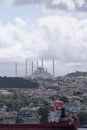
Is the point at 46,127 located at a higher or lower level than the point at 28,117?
lower

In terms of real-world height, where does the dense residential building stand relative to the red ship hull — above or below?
above

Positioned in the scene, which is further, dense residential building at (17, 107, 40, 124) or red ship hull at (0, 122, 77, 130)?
dense residential building at (17, 107, 40, 124)

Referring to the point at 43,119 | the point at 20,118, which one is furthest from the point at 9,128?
the point at 20,118

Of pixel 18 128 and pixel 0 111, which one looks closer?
pixel 18 128

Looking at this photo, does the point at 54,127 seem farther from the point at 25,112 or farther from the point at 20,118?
the point at 25,112

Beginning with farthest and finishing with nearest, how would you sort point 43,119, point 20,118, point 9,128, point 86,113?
1. point 86,113
2. point 20,118
3. point 43,119
4. point 9,128

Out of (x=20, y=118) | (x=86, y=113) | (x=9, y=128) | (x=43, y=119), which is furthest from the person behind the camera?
(x=86, y=113)

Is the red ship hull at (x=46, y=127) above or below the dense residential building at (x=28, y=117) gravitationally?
below

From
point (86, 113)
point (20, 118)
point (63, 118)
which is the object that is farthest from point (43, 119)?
point (63, 118)

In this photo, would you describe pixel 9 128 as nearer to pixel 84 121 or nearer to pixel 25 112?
pixel 84 121

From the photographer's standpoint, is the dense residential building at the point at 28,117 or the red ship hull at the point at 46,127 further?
the dense residential building at the point at 28,117

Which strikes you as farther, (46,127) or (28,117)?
(28,117)
